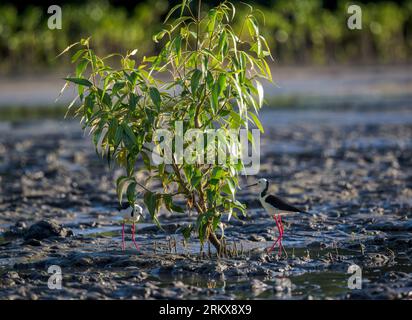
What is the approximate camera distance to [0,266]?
884 centimetres

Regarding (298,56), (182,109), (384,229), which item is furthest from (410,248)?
(298,56)

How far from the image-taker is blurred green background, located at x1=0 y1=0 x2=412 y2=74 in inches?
1303

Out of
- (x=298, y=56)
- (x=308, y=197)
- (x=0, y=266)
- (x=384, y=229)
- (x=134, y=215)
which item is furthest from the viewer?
(x=298, y=56)

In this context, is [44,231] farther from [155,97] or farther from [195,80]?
[195,80]

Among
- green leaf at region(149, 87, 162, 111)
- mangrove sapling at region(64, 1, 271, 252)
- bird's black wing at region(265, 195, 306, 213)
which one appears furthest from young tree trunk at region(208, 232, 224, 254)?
green leaf at region(149, 87, 162, 111)

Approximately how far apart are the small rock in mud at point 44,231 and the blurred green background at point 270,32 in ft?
75.2

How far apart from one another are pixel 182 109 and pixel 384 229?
10.0ft

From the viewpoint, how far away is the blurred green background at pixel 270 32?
109 feet

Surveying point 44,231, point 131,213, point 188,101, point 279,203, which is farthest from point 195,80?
point 44,231

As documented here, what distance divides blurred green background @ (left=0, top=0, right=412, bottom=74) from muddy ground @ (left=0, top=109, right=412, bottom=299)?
16342 millimetres

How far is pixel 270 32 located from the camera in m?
35.5

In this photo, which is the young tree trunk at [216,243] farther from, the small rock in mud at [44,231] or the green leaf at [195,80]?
the small rock in mud at [44,231]

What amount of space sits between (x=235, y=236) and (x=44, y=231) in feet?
6.70
